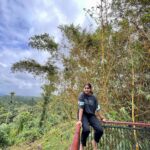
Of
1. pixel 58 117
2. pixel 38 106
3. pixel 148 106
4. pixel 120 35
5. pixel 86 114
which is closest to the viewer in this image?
pixel 86 114

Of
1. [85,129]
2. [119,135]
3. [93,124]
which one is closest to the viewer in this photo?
[85,129]

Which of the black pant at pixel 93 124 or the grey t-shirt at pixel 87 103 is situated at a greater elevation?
the grey t-shirt at pixel 87 103

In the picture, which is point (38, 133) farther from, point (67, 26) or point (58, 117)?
point (67, 26)

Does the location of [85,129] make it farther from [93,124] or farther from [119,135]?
[119,135]

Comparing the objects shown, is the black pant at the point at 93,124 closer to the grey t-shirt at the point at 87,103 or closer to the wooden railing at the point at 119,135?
the grey t-shirt at the point at 87,103

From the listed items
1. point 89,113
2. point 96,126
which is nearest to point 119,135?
point 96,126

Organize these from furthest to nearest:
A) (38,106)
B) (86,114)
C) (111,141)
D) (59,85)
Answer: (38,106)
(59,85)
(111,141)
(86,114)

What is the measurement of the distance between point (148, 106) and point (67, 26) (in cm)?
690

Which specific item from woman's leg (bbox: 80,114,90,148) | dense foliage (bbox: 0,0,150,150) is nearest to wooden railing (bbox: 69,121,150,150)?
woman's leg (bbox: 80,114,90,148)

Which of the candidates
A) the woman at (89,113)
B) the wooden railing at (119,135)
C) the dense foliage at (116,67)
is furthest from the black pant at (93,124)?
the dense foliage at (116,67)

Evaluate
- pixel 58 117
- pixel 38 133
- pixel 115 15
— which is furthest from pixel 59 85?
pixel 115 15

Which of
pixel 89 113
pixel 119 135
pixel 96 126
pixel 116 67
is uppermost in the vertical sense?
pixel 116 67

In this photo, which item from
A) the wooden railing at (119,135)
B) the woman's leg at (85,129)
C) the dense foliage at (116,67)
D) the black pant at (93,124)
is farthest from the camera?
the dense foliage at (116,67)

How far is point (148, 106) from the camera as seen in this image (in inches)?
302
